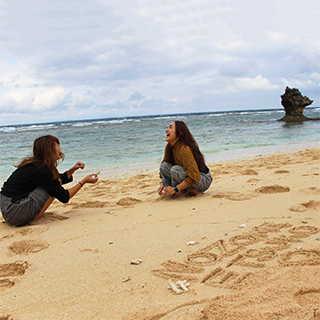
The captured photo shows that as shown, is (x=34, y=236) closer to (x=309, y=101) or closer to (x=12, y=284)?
(x=12, y=284)

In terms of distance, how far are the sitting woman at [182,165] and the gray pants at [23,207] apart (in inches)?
61.1

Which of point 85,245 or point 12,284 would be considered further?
point 85,245

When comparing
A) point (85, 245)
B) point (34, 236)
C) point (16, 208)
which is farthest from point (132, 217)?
point (16, 208)

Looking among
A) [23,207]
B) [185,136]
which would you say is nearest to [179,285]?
[23,207]

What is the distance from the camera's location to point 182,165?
365 centimetres

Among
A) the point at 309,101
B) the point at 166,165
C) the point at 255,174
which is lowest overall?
the point at 255,174

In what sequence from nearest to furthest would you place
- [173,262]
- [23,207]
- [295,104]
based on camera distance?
[173,262], [23,207], [295,104]

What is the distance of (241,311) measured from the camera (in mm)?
1360

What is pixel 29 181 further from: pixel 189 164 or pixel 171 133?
pixel 189 164

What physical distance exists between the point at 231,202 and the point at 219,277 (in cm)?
171

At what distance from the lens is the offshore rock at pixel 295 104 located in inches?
1181

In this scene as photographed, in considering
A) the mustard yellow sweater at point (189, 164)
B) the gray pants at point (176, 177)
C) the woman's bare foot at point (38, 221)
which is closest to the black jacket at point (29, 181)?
the woman's bare foot at point (38, 221)

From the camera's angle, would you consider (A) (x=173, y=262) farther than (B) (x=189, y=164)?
No

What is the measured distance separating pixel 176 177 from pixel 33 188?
1.77 metres
